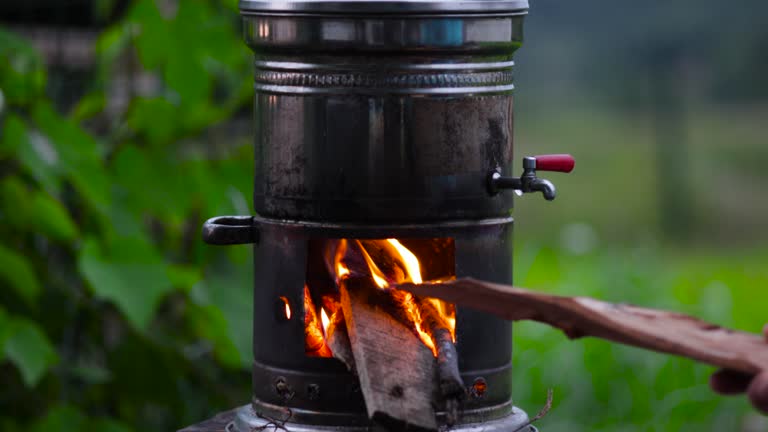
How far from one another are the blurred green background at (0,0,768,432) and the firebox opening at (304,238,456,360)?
45.0 inches

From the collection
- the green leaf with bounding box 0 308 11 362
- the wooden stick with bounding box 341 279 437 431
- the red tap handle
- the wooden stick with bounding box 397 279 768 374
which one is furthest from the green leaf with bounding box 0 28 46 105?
the wooden stick with bounding box 397 279 768 374

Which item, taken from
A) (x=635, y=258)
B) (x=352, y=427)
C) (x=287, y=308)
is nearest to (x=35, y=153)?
A: (x=287, y=308)

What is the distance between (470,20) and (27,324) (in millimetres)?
1848

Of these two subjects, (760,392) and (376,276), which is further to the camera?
(376,276)

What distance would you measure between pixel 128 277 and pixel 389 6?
165cm

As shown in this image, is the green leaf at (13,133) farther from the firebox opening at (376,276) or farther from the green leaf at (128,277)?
the firebox opening at (376,276)

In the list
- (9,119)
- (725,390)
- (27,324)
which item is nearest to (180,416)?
(27,324)

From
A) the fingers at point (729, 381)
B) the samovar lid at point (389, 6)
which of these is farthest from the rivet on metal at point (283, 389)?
the fingers at point (729, 381)

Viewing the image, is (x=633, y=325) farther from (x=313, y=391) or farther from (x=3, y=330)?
(x=3, y=330)

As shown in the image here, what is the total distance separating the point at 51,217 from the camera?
4332 mm

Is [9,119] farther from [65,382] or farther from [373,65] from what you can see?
[373,65]

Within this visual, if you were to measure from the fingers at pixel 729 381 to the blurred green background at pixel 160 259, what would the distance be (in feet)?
6.53

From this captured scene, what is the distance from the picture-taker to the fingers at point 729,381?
2641 mm

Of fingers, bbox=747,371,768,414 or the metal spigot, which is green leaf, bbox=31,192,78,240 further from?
fingers, bbox=747,371,768,414
